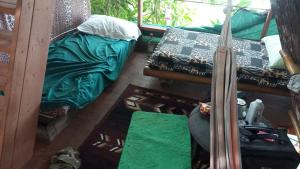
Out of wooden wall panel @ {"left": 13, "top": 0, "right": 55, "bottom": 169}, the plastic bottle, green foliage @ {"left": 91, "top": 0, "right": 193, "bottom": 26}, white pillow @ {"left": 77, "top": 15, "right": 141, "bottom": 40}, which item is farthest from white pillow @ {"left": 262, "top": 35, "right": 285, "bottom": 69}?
wooden wall panel @ {"left": 13, "top": 0, "right": 55, "bottom": 169}

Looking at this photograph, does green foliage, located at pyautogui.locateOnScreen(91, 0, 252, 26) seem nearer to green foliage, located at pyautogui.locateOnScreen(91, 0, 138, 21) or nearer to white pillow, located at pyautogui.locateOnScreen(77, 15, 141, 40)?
green foliage, located at pyautogui.locateOnScreen(91, 0, 138, 21)

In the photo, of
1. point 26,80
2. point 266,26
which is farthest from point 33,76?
point 266,26

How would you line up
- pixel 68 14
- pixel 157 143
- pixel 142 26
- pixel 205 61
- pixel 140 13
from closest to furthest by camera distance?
pixel 157 143 → pixel 205 61 → pixel 68 14 → pixel 140 13 → pixel 142 26

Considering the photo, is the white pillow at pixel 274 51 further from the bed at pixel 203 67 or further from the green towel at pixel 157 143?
the green towel at pixel 157 143

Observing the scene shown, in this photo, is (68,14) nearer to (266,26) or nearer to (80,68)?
(80,68)

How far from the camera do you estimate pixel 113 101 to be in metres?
2.88

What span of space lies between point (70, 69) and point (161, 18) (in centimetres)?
195

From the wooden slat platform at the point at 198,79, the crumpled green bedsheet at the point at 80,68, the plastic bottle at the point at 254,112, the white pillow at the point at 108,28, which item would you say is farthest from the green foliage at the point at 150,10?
the plastic bottle at the point at 254,112

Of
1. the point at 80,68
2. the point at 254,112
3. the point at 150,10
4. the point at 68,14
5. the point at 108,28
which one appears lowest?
the point at 254,112

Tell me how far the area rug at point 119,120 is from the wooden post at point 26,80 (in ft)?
1.58

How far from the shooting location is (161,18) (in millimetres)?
4145

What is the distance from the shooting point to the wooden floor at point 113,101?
2.21 metres

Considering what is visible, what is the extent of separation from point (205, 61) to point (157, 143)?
1.04 meters

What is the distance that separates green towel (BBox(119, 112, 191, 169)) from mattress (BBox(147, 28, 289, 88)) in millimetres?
544
